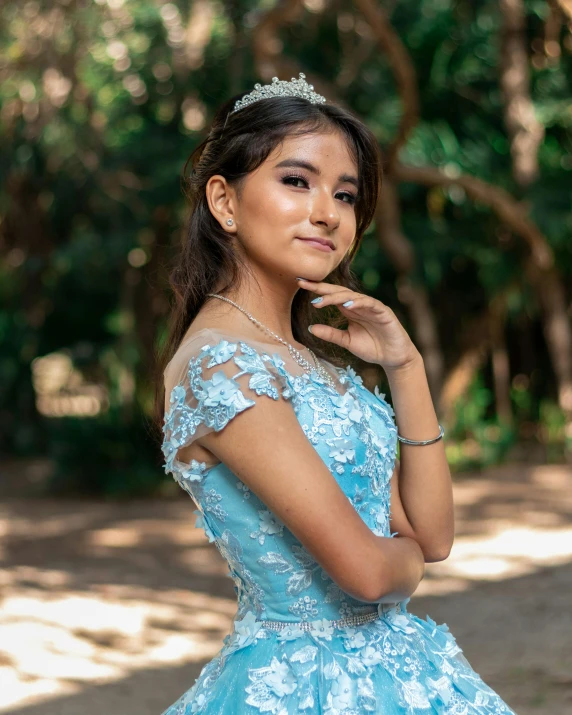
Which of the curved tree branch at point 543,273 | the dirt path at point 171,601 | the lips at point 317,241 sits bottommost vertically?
the dirt path at point 171,601

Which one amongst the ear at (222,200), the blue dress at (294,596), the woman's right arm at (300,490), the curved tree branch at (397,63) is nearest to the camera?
the woman's right arm at (300,490)

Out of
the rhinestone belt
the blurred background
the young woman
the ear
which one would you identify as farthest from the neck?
the blurred background

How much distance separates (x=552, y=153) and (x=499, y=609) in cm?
564

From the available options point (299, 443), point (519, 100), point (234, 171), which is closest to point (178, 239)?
point (519, 100)

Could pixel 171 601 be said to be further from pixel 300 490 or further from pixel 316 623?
pixel 300 490

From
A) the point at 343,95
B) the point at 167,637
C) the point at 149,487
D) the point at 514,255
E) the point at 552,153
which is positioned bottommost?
the point at 149,487

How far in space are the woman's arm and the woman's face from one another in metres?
0.26

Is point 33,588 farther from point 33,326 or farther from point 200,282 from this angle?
point 33,326

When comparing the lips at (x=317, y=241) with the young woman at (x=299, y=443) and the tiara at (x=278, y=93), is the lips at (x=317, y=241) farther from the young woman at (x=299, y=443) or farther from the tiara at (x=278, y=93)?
the tiara at (x=278, y=93)

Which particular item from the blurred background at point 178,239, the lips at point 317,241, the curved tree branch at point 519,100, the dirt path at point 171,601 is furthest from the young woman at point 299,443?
the curved tree branch at point 519,100

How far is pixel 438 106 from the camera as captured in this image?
1007 centimetres

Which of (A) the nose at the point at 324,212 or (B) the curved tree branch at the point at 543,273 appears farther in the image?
(B) the curved tree branch at the point at 543,273

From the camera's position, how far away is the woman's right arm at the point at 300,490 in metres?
1.42

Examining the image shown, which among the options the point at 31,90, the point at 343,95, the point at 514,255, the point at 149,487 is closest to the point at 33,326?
the point at 31,90
